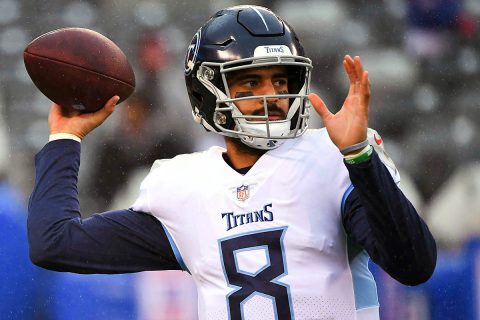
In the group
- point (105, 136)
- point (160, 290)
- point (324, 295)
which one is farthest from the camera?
point (105, 136)

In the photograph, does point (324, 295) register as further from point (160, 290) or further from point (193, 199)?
point (160, 290)

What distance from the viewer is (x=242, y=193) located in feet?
7.16

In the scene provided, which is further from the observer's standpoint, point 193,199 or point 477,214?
point 477,214

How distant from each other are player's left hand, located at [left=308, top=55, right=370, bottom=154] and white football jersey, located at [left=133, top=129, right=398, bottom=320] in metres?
0.21

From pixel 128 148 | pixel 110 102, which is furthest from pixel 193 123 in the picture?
pixel 110 102

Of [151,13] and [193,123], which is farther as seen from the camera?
[151,13]

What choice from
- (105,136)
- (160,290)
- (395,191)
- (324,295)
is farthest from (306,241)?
(105,136)

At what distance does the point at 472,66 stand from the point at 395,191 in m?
2.59

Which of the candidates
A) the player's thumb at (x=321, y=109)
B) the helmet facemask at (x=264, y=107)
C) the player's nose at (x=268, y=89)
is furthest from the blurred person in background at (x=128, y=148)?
the player's thumb at (x=321, y=109)

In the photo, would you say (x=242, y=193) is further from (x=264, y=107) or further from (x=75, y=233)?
(x=75, y=233)

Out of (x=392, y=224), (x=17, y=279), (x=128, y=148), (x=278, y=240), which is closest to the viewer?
(x=392, y=224)

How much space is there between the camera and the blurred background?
3.82 m

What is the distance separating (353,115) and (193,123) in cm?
223

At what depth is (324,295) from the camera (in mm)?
2080
